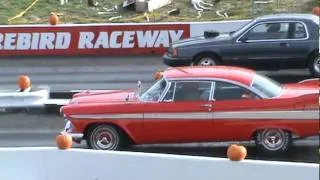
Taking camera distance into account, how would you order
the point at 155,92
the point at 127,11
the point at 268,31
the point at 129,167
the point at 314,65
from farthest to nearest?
the point at 127,11, the point at 268,31, the point at 314,65, the point at 155,92, the point at 129,167

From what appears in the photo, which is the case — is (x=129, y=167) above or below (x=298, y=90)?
below

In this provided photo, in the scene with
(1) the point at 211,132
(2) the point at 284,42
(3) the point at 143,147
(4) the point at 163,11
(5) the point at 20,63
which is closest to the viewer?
(1) the point at 211,132

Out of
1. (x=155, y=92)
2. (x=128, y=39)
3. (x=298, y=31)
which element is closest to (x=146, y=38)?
(x=128, y=39)

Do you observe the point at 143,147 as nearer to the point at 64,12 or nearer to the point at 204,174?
the point at 204,174

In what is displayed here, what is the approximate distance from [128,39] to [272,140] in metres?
10.4

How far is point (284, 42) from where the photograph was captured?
17406mm

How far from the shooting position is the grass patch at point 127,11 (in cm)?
2689

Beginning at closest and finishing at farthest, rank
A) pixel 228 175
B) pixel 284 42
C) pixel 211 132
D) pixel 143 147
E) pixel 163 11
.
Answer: pixel 228 175 < pixel 211 132 < pixel 143 147 < pixel 284 42 < pixel 163 11

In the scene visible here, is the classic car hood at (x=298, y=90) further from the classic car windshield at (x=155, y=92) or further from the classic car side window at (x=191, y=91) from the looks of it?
the classic car windshield at (x=155, y=92)

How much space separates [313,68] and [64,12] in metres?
13.6

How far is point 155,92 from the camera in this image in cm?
1264

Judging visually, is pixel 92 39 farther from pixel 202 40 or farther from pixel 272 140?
pixel 272 140

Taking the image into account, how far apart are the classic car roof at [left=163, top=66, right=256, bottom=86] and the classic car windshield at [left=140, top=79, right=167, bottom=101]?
0.14m

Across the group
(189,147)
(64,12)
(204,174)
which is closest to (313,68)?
(189,147)
